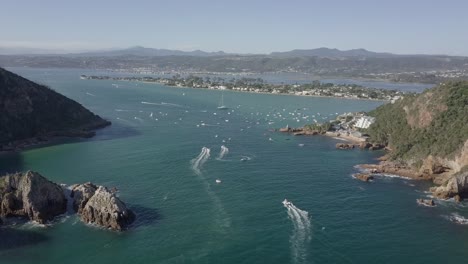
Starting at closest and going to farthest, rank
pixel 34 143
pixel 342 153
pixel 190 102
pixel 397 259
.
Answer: pixel 397 259 < pixel 342 153 < pixel 34 143 < pixel 190 102

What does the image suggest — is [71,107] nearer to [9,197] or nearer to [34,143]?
[34,143]

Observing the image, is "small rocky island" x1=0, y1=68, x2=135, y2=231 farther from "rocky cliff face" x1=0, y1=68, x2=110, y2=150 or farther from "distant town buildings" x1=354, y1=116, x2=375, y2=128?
"distant town buildings" x1=354, y1=116, x2=375, y2=128

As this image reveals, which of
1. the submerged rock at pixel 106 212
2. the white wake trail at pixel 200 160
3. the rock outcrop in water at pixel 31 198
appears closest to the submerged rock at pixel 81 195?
the rock outcrop in water at pixel 31 198

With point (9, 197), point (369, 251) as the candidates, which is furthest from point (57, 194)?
point (369, 251)

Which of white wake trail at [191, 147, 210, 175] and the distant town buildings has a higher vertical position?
the distant town buildings

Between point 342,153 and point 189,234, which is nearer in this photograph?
point 189,234

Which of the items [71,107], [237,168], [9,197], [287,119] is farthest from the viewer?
[287,119]

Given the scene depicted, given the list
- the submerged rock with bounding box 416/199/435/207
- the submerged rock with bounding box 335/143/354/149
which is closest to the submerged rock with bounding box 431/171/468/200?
the submerged rock with bounding box 416/199/435/207
